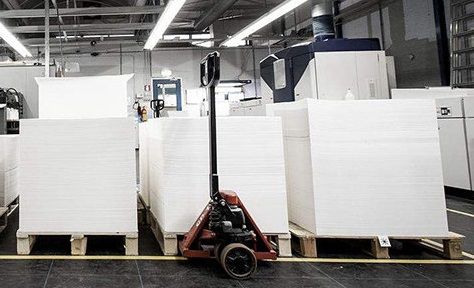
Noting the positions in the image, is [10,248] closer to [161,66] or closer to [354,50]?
[354,50]

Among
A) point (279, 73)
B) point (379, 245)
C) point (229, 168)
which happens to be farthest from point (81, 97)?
point (279, 73)

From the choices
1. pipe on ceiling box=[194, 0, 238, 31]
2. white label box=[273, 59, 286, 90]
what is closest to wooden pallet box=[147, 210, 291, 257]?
white label box=[273, 59, 286, 90]

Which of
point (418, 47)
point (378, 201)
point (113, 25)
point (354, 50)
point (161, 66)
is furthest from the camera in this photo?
point (161, 66)

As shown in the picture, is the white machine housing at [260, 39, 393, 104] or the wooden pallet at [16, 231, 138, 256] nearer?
the wooden pallet at [16, 231, 138, 256]

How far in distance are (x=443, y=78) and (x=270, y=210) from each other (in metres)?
5.05

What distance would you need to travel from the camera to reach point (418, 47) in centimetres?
644

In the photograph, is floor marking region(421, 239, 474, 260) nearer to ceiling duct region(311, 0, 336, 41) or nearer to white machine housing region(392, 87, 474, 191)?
white machine housing region(392, 87, 474, 191)

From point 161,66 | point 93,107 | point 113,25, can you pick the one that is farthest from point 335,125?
point 161,66

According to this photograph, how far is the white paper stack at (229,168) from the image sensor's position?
266cm

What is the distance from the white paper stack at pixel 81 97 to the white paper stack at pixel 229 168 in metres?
0.93

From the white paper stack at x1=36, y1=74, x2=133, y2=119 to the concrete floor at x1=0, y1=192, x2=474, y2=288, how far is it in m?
1.30

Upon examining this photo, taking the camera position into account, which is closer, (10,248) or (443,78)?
(10,248)

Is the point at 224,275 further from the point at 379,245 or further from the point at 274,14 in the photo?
the point at 274,14

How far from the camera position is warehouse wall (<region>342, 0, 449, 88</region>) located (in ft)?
20.2
